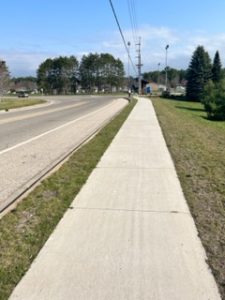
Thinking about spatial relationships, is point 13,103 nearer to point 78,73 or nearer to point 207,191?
point 207,191

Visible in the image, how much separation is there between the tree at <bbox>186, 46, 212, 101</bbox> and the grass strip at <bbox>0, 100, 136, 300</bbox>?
7100 centimetres

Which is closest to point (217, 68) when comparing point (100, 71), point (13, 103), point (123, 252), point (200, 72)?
point (200, 72)

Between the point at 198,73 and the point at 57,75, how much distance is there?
6725cm

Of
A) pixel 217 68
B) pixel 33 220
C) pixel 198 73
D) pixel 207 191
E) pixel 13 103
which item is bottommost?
pixel 13 103

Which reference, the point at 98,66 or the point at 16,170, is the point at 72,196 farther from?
the point at 98,66

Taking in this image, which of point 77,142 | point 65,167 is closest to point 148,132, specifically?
point 77,142

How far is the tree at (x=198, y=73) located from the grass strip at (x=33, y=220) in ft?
233

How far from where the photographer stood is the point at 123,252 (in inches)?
169

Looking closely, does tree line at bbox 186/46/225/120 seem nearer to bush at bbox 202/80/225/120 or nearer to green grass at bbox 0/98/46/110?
bush at bbox 202/80/225/120

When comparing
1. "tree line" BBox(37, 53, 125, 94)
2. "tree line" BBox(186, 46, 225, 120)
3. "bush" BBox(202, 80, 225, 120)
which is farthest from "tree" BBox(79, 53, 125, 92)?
"bush" BBox(202, 80, 225, 120)

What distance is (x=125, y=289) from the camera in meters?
3.56

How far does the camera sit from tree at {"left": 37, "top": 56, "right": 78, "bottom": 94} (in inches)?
5290

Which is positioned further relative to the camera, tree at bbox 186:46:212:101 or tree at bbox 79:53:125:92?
tree at bbox 79:53:125:92

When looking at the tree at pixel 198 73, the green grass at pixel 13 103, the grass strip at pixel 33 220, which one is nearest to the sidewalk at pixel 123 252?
the grass strip at pixel 33 220
